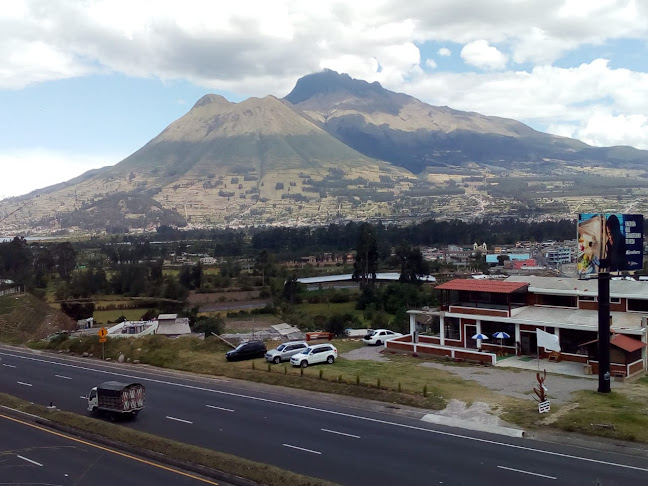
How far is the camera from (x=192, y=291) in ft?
275

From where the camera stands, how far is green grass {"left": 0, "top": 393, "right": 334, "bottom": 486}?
17.5 metres

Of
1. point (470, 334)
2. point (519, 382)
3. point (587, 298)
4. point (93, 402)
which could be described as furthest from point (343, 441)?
point (587, 298)

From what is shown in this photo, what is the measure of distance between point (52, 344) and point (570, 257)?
9258cm

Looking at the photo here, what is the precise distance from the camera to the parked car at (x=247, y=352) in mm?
36375

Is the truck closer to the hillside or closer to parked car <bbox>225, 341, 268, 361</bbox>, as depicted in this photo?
parked car <bbox>225, 341, 268, 361</bbox>

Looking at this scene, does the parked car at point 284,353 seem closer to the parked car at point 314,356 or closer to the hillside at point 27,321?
the parked car at point 314,356

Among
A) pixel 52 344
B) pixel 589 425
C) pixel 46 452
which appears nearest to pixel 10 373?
pixel 52 344

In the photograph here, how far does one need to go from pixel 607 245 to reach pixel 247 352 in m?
19.9

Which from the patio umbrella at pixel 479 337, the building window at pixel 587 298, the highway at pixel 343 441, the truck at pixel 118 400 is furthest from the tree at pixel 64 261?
the building window at pixel 587 298

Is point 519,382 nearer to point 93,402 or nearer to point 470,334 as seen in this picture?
point 470,334

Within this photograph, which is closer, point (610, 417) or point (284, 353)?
point (610, 417)

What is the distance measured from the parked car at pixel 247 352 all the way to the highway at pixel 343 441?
15.8ft

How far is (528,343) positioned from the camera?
123ft

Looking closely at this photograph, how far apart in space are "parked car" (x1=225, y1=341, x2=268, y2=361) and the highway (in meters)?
4.83
